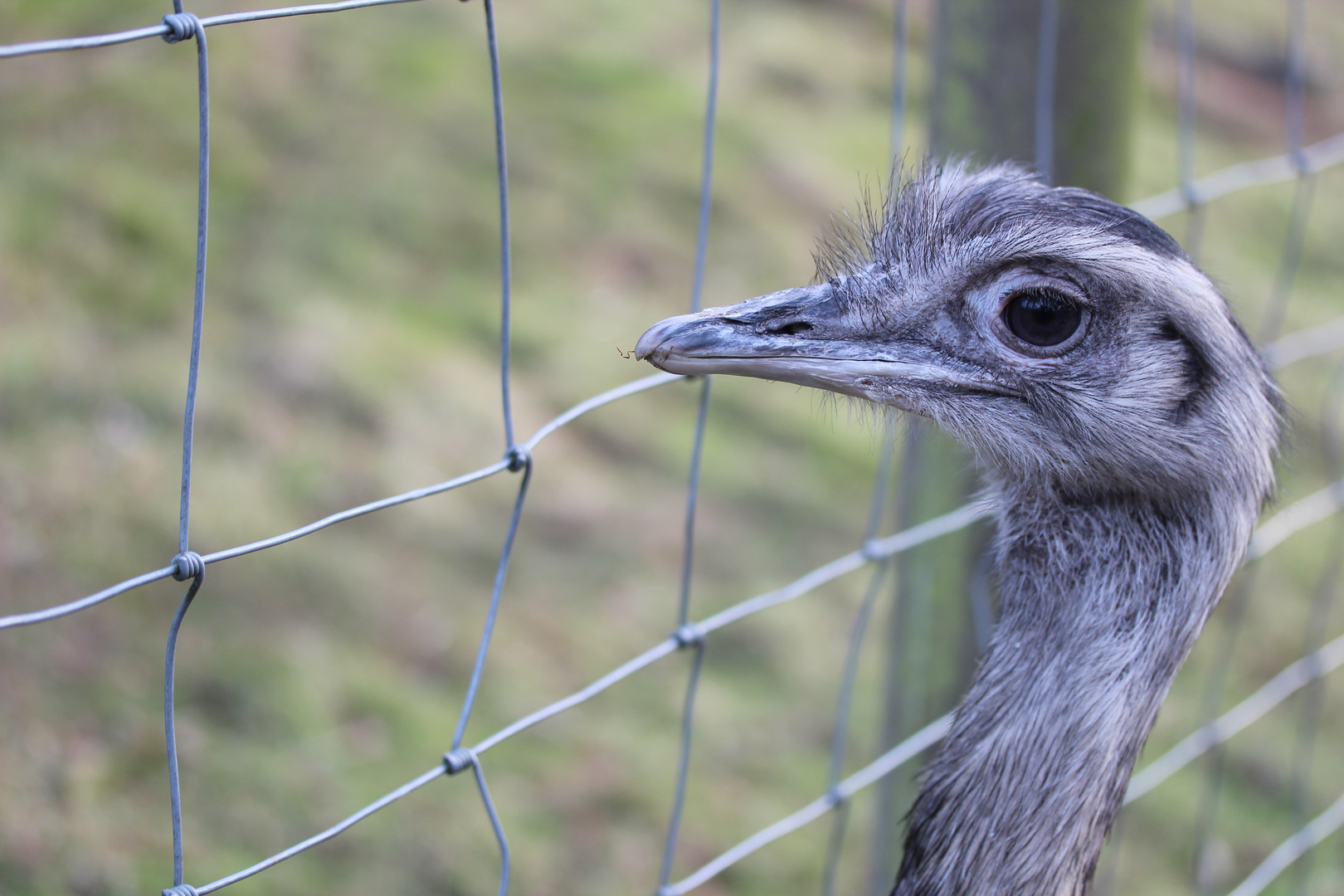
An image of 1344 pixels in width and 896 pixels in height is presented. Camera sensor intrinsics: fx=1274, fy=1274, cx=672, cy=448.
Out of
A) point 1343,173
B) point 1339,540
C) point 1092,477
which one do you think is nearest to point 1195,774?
point 1339,540

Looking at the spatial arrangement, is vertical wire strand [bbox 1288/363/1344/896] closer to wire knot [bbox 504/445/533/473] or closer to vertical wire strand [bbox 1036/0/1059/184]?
vertical wire strand [bbox 1036/0/1059/184]

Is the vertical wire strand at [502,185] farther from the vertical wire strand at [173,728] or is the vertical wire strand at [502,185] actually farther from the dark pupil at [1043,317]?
the dark pupil at [1043,317]

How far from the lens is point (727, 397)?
384cm

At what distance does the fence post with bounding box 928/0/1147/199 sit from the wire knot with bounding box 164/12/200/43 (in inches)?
45.9

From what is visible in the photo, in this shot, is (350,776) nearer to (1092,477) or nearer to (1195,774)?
(1092,477)

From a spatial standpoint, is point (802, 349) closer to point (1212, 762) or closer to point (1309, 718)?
point (1212, 762)

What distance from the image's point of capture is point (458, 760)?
1377mm

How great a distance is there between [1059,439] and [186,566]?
93 cm

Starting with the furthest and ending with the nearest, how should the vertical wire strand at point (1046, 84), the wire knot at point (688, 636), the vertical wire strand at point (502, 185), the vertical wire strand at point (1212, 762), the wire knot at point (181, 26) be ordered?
the vertical wire strand at point (1212, 762) < the vertical wire strand at point (1046, 84) < the wire knot at point (688, 636) < the vertical wire strand at point (502, 185) < the wire knot at point (181, 26)

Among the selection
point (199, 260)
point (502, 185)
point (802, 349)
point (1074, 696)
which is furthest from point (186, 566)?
point (1074, 696)

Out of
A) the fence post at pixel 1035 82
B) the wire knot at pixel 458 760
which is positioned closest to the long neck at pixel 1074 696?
the wire knot at pixel 458 760

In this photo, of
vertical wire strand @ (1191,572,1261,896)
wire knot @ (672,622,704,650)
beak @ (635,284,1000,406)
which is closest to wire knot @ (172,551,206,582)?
beak @ (635,284,1000,406)

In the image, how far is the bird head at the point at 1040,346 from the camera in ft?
4.50

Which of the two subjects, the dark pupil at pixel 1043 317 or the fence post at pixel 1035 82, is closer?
the dark pupil at pixel 1043 317
